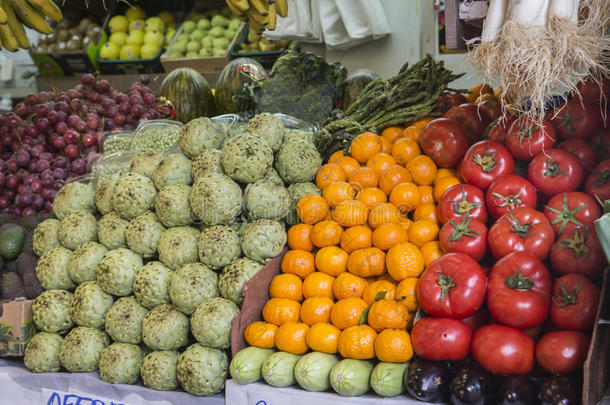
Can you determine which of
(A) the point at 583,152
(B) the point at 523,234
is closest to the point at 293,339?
(B) the point at 523,234

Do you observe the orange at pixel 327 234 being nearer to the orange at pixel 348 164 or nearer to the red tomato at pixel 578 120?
the orange at pixel 348 164

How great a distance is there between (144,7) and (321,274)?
5.37 m

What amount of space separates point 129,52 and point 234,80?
2256mm

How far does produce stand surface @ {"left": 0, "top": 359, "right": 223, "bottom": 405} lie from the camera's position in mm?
1991

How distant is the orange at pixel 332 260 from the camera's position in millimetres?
1956

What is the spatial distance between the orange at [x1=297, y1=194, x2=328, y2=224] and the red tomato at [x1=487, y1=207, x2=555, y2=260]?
68 centimetres

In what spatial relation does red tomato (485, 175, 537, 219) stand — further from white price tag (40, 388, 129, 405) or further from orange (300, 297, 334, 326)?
white price tag (40, 388, 129, 405)

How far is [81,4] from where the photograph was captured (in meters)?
5.95

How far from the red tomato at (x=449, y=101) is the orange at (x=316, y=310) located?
111cm

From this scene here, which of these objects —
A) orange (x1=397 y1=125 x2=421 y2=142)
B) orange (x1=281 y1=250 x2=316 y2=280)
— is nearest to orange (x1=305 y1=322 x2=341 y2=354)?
orange (x1=281 y1=250 x2=316 y2=280)

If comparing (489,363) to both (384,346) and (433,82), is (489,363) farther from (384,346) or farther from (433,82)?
(433,82)

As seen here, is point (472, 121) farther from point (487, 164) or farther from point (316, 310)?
point (316, 310)

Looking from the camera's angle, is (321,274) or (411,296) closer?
(411,296)

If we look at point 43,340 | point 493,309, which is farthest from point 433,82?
point 43,340
